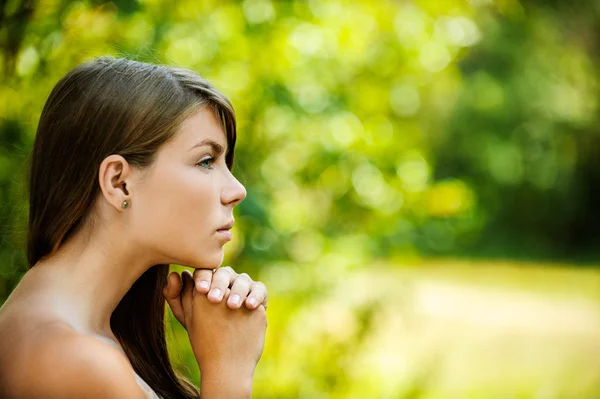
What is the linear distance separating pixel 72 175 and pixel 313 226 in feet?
8.64

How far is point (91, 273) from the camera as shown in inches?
65.4

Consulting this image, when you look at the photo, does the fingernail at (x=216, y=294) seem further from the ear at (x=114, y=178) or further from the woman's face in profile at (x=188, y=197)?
the ear at (x=114, y=178)

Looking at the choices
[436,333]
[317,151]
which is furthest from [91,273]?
[436,333]

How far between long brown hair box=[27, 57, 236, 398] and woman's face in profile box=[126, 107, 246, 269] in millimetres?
35

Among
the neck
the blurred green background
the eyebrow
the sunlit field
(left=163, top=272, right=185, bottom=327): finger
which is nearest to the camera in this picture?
the neck

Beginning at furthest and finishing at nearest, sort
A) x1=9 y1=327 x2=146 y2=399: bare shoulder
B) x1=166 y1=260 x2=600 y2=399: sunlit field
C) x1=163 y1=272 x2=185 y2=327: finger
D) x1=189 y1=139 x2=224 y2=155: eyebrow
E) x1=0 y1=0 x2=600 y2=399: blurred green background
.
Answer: x1=166 y1=260 x2=600 y2=399: sunlit field
x1=0 y1=0 x2=600 y2=399: blurred green background
x1=163 y1=272 x2=185 y2=327: finger
x1=189 y1=139 x2=224 y2=155: eyebrow
x1=9 y1=327 x2=146 y2=399: bare shoulder

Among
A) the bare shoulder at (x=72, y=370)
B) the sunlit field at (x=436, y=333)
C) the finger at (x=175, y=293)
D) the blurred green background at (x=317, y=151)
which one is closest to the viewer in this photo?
the bare shoulder at (x=72, y=370)

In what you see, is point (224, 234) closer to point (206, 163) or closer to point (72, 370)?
point (206, 163)

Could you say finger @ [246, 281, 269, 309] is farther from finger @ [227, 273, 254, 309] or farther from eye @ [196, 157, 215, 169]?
eye @ [196, 157, 215, 169]

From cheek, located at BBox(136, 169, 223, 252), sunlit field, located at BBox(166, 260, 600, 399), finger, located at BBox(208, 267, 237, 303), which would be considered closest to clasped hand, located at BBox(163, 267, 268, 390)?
finger, located at BBox(208, 267, 237, 303)

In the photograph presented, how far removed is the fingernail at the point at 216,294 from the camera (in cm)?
176

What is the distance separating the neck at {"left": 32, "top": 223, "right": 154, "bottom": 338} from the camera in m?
1.63

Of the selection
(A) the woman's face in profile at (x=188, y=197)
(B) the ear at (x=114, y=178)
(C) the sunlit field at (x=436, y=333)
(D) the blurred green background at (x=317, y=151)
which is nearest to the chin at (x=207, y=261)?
(A) the woman's face in profile at (x=188, y=197)

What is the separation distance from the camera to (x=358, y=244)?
169 inches
